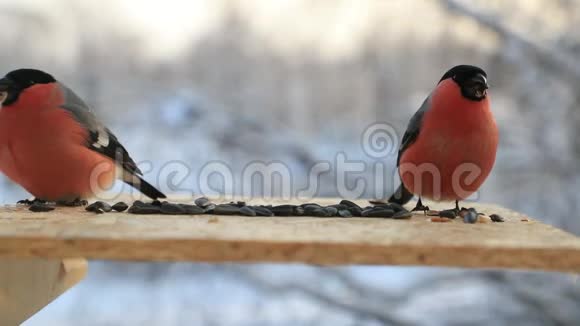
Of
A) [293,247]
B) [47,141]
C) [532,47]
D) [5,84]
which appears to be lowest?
[293,247]

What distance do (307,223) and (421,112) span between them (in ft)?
1.61

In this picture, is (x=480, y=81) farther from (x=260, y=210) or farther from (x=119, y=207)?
(x=119, y=207)

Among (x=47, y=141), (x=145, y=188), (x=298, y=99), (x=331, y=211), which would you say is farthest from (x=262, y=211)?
(x=298, y=99)

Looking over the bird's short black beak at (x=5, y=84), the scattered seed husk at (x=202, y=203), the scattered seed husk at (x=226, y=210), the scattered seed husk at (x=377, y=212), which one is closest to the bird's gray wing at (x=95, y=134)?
the bird's short black beak at (x=5, y=84)

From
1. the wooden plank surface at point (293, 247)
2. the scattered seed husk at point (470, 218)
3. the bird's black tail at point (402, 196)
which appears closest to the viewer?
the wooden plank surface at point (293, 247)

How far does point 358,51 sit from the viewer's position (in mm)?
2307

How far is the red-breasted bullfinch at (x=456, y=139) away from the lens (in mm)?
1420

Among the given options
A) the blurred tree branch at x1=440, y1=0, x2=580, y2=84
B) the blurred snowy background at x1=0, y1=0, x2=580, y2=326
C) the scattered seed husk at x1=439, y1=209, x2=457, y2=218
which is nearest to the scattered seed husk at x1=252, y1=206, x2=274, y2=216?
the scattered seed husk at x1=439, y1=209, x2=457, y2=218

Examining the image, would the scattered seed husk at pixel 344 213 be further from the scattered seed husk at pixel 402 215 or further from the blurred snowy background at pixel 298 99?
the blurred snowy background at pixel 298 99

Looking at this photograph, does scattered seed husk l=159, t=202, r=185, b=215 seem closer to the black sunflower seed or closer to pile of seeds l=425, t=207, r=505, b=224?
pile of seeds l=425, t=207, r=505, b=224

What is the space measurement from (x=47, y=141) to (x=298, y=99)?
108 cm

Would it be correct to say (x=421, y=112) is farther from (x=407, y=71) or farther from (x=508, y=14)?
(x=508, y=14)

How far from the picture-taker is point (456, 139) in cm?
143

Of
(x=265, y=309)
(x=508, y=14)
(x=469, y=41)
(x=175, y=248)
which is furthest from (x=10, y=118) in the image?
(x=508, y=14)
